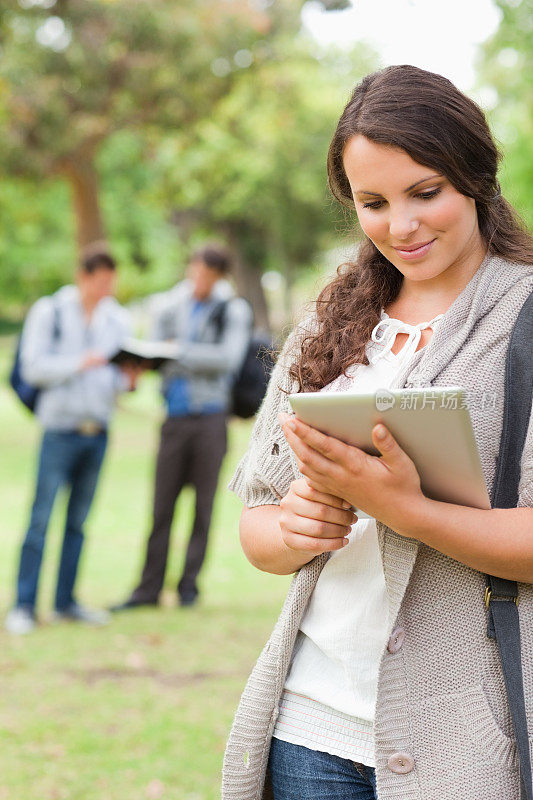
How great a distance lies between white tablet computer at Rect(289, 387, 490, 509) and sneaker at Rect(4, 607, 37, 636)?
5113 mm

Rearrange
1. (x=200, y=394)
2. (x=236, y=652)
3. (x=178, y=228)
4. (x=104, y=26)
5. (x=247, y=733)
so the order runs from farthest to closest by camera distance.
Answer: (x=178, y=228)
(x=104, y=26)
(x=200, y=394)
(x=236, y=652)
(x=247, y=733)

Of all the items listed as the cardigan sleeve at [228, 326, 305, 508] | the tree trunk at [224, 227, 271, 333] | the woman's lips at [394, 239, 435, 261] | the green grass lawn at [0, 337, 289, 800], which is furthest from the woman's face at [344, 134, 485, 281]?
the tree trunk at [224, 227, 271, 333]

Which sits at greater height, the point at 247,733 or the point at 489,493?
the point at 489,493

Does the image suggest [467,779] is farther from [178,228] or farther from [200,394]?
[178,228]

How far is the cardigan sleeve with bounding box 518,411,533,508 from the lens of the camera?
1.47 m

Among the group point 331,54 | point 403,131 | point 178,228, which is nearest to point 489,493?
point 403,131

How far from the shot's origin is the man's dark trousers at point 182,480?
6781mm

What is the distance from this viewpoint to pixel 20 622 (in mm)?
6195

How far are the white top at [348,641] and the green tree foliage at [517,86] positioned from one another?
564 centimetres

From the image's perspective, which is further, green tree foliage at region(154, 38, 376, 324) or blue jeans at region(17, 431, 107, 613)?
green tree foliage at region(154, 38, 376, 324)

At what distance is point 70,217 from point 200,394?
24.3 meters

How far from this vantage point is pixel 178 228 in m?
33.2

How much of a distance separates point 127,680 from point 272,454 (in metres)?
3.97

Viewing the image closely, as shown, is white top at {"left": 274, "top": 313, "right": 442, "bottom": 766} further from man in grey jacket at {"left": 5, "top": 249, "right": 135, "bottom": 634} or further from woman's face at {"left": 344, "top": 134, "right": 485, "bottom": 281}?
man in grey jacket at {"left": 5, "top": 249, "right": 135, "bottom": 634}
